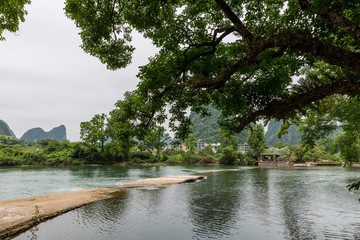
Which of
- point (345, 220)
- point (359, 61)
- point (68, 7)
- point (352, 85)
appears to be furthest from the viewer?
point (345, 220)

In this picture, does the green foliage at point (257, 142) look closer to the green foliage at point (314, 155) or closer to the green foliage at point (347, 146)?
the green foliage at point (314, 155)

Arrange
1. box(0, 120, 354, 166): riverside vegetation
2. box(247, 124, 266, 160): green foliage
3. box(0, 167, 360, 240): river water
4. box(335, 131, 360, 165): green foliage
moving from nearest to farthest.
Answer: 1. box(0, 167, 360, 240): river water
2. box(335, 131, 360, 165): green foliage
3. box(0, 120, 354, 166): riverside vegetation
4. box(247, 124, 266, 160): green foliage

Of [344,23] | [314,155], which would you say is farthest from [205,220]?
[314,155]

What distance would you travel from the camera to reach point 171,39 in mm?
8070

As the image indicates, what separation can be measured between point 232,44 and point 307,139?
10162 mm

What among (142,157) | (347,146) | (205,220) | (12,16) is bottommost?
(142,157)

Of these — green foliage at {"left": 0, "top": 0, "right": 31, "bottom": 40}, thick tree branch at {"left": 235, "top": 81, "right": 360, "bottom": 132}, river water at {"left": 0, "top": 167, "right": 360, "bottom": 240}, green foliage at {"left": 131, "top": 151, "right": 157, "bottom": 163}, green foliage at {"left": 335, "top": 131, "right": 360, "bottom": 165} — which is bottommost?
green foliage at {"left": 131, "top": 151, "right": 157, "bottom": 163}

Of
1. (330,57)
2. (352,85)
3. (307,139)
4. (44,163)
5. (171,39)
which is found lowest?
(44,163)

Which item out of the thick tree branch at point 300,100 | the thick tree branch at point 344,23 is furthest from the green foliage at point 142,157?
the thick tree branch at point 344,23

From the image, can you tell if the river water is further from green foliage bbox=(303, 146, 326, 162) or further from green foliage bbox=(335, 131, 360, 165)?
green foliage bbox=(303, 146, 326, 162)

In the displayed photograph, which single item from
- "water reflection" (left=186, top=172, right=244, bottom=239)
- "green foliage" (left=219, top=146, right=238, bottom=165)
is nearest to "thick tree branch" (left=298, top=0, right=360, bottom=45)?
"water reflection" (left=186, top=172, right=244, bottom=239)

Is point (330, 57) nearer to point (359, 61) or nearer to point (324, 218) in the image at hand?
point (359, 61)

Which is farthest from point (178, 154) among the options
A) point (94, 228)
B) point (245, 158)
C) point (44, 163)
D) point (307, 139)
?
point (94, 228)

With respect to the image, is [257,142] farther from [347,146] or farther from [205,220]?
[205,220]
